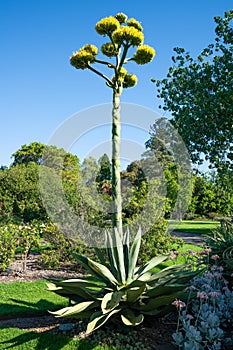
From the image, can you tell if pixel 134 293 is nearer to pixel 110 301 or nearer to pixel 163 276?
pixel 110 301

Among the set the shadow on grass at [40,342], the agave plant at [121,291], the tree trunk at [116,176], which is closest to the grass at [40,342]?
the shadow on grass at [40,342]

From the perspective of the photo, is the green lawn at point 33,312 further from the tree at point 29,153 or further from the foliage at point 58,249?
the tree at point 29,153

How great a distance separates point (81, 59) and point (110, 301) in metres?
2.51

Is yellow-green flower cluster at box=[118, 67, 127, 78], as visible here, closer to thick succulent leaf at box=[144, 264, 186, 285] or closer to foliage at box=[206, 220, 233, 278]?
thick succulent leaf at box=[144, 264, 186, 285]

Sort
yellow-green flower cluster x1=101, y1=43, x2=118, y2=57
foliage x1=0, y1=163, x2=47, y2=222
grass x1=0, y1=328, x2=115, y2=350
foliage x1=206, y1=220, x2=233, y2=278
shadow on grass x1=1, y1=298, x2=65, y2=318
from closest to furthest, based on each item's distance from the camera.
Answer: grass x1=0, y1=328, x2=115, y2=350, yellow-green flower cluster x1=101, y1=43, x2=118, y2=57, foliage x1=206, y1=220, x2=233, y2=278, shadow on grass x1=1, y1=298, x2=65, y2=318, foliage x1=0, y1=163, x2=47, y2=222

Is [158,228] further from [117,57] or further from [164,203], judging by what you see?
[117,57]

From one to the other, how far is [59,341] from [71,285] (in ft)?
1.88

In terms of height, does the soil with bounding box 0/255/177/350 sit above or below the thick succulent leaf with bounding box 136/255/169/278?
below

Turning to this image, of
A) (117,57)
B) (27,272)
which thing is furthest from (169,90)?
(117,57)

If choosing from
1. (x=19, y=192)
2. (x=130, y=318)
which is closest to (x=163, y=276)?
(x=130, y=318)

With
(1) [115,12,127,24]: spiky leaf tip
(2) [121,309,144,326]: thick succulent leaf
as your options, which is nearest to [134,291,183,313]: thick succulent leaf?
(2) [121,309,144,326]: thick succulent leaf

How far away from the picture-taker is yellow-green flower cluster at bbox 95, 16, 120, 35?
3.98 m

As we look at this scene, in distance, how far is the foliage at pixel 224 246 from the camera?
16.5ft

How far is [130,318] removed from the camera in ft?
13.1
